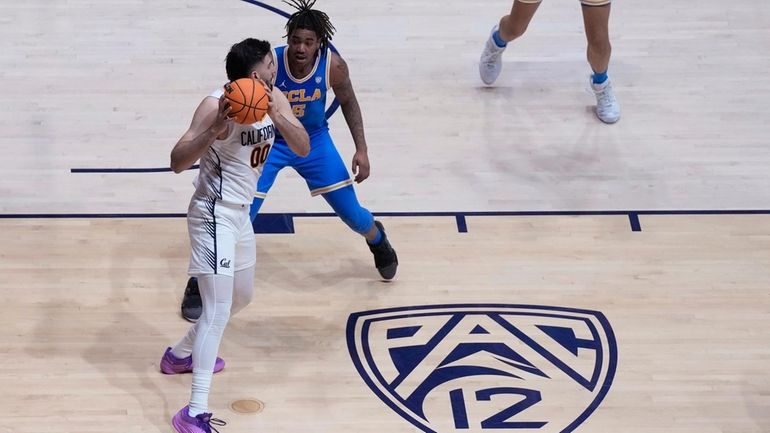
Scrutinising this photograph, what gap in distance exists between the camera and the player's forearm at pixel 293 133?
517 centimetres

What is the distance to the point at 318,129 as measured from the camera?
6.28 metres

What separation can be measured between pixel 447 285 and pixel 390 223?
735 mm

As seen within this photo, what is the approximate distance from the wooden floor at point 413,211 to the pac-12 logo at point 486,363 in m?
0.03

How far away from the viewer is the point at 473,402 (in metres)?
5.82

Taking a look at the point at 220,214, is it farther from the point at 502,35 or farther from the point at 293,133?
the point at 502,35

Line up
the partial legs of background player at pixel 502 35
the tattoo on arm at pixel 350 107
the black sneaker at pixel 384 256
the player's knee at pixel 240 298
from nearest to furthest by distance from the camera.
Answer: the player's knee at pixel 240 298 → the tattoo on arm at pixel 350 107 → the black sneaker at pixel 384 256 → the partial legs of background player at pixel 502 35

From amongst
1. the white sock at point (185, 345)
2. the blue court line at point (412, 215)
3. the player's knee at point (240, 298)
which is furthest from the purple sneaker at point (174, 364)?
the blue court line at point (412, 215)

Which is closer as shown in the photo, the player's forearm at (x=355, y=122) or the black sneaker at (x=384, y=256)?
the player's forearm at (x=355, y=122)

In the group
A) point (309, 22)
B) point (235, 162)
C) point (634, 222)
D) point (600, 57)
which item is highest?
point (309, 22)

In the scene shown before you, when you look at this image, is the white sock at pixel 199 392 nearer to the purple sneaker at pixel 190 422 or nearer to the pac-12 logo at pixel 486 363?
the purple sneaker at pixel 190 422

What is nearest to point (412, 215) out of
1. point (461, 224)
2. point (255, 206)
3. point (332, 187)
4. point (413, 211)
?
point (413, 211)

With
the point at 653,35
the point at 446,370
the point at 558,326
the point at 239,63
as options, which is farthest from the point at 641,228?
the point at 239,63

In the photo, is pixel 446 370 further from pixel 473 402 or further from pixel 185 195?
pixel 185 195

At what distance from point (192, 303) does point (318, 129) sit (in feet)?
3.86
